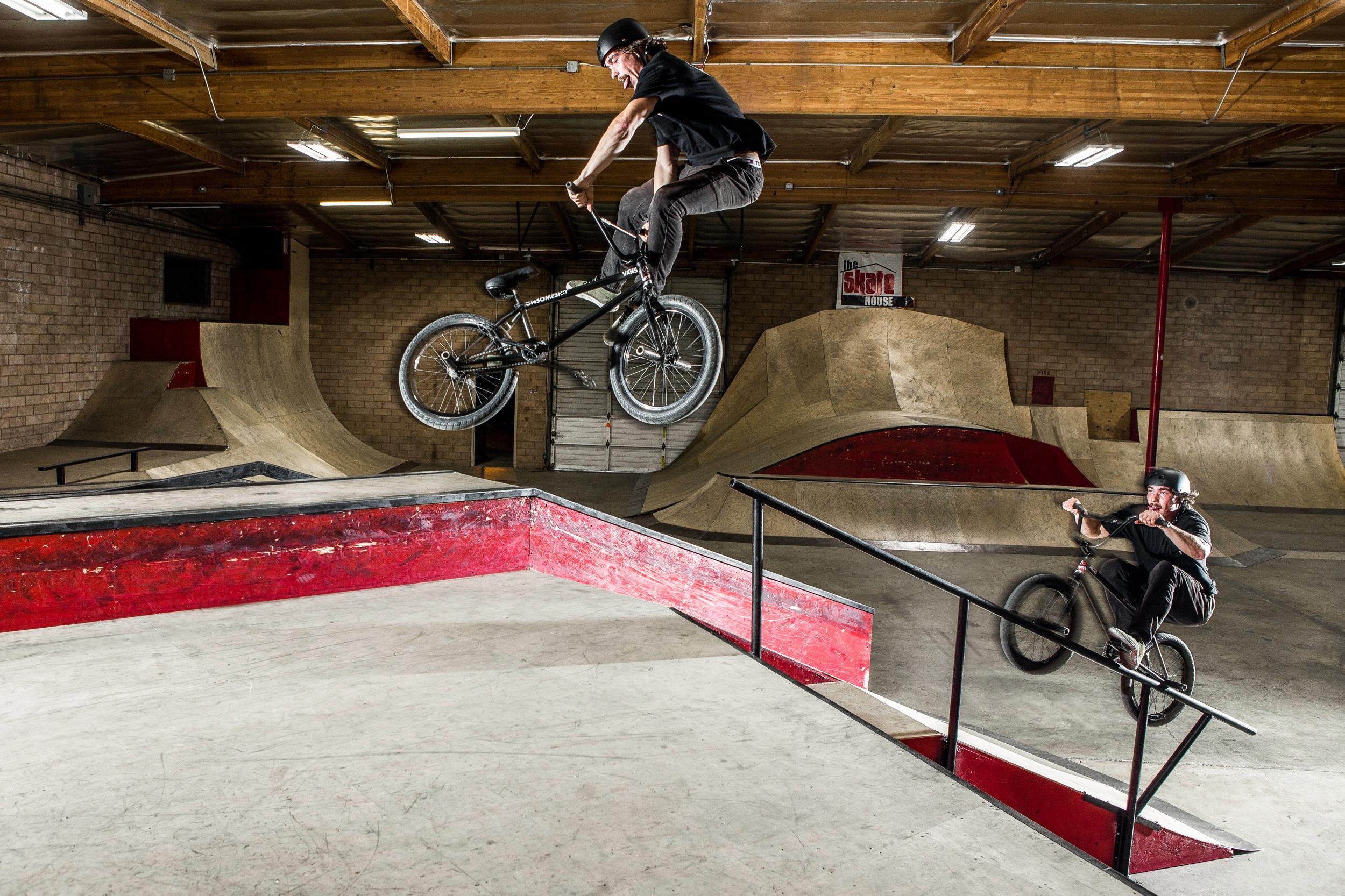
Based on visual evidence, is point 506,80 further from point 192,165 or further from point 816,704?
point 192,165

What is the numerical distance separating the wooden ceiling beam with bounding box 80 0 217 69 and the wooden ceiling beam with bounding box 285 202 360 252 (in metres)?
6.14

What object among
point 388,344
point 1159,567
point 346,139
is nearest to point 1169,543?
point 1159,567

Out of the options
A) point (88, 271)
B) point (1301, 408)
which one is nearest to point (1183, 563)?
point (88, 271)

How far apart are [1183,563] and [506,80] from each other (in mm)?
5937

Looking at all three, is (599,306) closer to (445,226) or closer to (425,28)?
(425,28)

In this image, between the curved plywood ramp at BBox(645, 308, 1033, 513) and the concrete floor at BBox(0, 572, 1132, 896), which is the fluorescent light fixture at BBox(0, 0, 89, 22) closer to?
the concrete floor at BBox(0, 572, 1132, 896)

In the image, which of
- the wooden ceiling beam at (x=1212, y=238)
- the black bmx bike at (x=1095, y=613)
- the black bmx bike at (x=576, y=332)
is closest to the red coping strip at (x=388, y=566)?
the black bmx bike at (x=576, y=332)

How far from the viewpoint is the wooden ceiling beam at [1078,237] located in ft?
41.9

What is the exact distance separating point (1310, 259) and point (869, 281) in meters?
7.66

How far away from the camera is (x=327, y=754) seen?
7.25ft

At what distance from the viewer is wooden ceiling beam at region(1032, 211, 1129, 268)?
12.8 metres

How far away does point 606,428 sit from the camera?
1561 centimetres

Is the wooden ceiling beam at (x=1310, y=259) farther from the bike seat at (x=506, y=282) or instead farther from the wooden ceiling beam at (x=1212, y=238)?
the bike seat at (x=506, y=282)

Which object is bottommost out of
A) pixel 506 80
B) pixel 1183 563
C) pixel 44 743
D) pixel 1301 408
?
pixel 44 743
